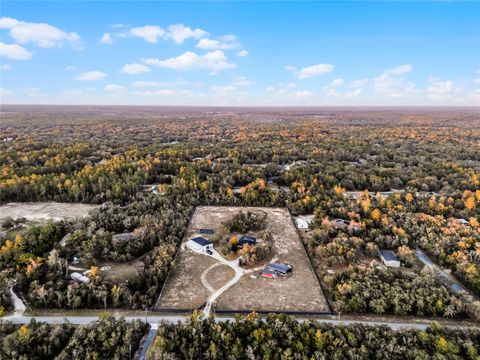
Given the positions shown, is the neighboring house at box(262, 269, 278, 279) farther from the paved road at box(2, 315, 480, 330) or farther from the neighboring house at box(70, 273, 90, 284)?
the neighboring house at box(70, 273, 90, 284)

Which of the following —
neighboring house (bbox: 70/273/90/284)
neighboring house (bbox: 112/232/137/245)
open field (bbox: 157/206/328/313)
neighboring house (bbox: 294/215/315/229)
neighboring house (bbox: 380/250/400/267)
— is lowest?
open field (bbox: 157/206/328/313)

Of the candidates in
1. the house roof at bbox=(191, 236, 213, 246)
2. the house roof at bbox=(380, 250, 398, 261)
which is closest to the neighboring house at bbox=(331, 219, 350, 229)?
the house roof at bbox=(380, 250, 398, 261)

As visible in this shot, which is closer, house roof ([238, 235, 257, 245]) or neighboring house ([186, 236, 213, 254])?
neighboring house ([186, 236, 213, 254])

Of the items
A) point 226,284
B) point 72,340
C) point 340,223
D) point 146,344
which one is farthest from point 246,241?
point 72,340

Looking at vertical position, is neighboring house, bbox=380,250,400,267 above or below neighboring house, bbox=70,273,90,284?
above

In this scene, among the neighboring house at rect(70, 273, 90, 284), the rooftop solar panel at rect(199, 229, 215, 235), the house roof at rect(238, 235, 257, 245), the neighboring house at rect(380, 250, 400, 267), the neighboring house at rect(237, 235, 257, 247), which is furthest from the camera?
the rooftop solar panel at rect(199, 229, 215, 235)

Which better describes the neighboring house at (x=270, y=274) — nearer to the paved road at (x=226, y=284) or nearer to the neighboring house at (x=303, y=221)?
the paved road at (x=226, y=284)
